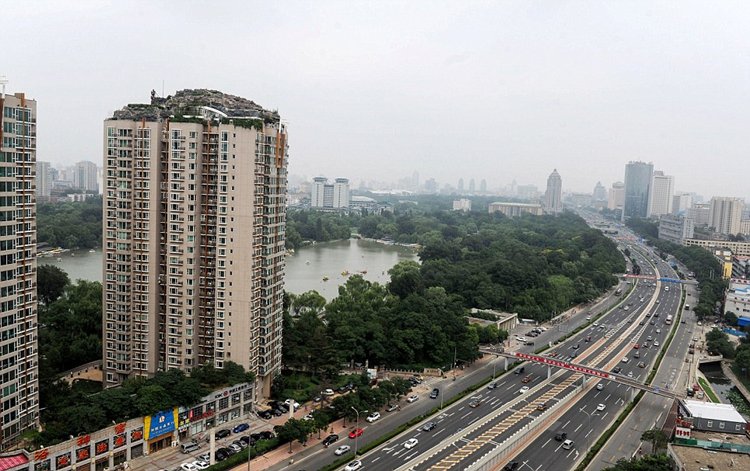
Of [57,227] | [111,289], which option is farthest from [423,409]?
[57,227]

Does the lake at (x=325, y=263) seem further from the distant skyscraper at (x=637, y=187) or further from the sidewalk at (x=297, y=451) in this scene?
the distant skyscraper at (x=637, y=187)

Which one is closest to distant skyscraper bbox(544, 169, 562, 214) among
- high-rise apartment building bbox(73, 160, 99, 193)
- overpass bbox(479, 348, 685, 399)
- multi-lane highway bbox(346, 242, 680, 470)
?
high-rise apartment building bbox(73, 160, 99, 193)

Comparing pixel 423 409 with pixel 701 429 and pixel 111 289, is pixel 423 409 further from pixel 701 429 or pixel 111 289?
pixel 111 289

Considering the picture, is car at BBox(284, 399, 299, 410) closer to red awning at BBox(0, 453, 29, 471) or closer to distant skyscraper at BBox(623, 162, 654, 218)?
red awning at BBox(0, 453, 29, 471)

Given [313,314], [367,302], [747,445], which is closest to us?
[747,445]

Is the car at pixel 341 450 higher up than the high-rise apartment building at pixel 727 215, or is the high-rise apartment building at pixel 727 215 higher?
the high-rise apartment building at pixel 727 215

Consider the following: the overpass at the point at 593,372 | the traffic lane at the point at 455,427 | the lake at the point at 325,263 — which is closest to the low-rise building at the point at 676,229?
the lake at the point at 325,263

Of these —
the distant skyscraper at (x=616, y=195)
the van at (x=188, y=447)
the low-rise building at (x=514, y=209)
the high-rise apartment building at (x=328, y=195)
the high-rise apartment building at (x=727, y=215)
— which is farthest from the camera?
the distant skyscraper at (x=616, y=195)
